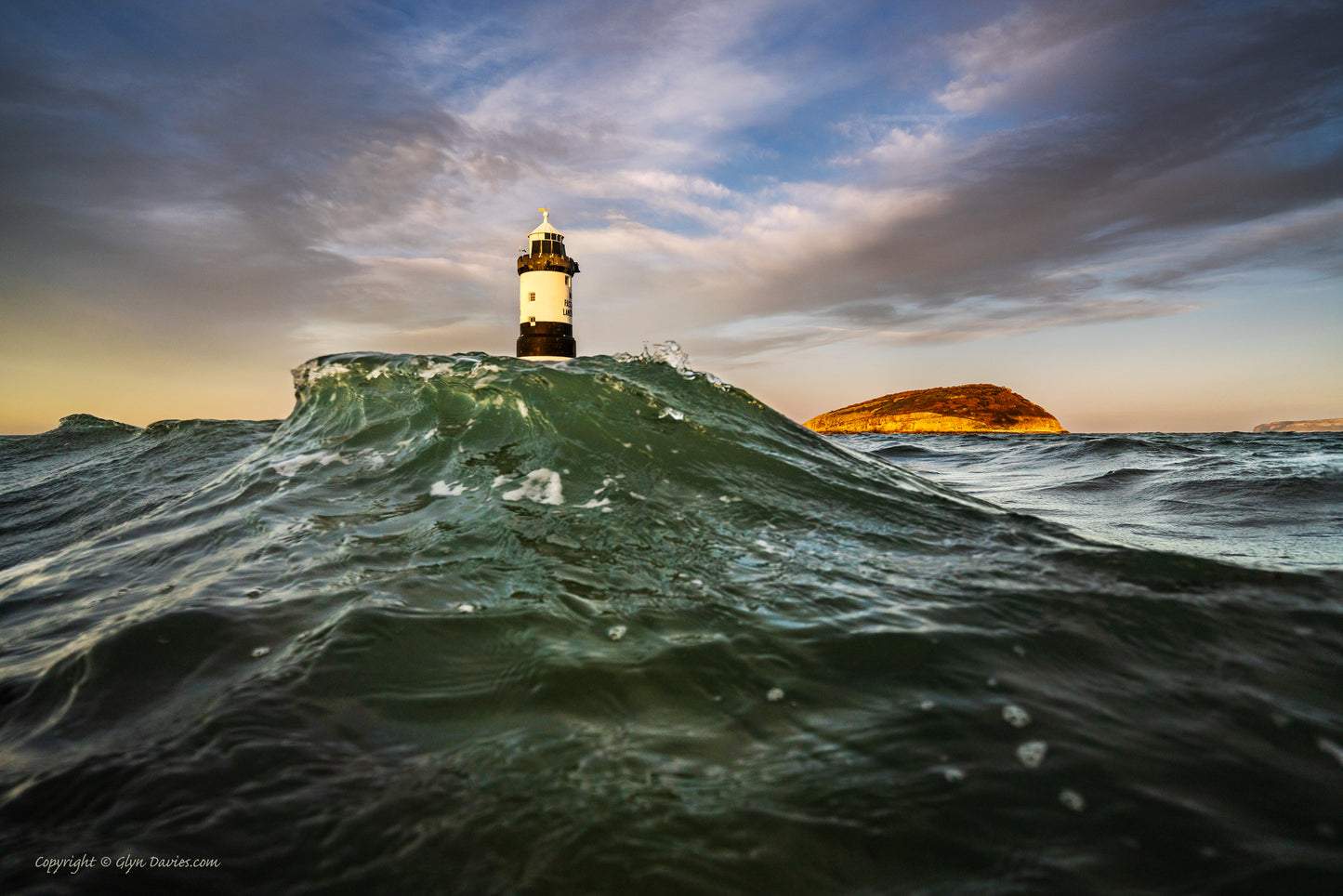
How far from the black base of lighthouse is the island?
21524 millimetres

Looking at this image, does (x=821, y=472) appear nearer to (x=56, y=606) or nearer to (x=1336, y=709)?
(x=1336, y=709)

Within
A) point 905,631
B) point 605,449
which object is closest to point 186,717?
point 905,631

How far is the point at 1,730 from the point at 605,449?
3.79m

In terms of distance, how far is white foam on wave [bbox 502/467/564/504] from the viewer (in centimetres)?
457

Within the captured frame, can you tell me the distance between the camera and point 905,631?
105 inches

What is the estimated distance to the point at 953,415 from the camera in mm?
46719

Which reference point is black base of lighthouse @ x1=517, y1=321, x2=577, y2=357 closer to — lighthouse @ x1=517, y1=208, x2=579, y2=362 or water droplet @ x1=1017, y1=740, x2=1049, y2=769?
lighthouse @ x1=517, y1=208, x2=579, y2=362

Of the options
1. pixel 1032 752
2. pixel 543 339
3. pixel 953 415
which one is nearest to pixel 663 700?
pixel 1032 752

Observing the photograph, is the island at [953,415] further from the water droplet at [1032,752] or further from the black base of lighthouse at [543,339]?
the water droplet at [1032,752]

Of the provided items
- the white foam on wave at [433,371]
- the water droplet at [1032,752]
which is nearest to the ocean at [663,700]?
the water droplet at [1032,752]

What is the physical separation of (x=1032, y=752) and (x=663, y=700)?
47.1 inches

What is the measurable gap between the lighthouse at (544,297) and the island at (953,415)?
2170 cm

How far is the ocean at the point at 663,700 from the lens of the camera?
1.59 metres

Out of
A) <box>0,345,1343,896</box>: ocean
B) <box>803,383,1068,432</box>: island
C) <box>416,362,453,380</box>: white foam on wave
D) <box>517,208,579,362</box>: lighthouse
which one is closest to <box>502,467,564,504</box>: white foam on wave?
<box>0,345,1343,896</box>: ocean
